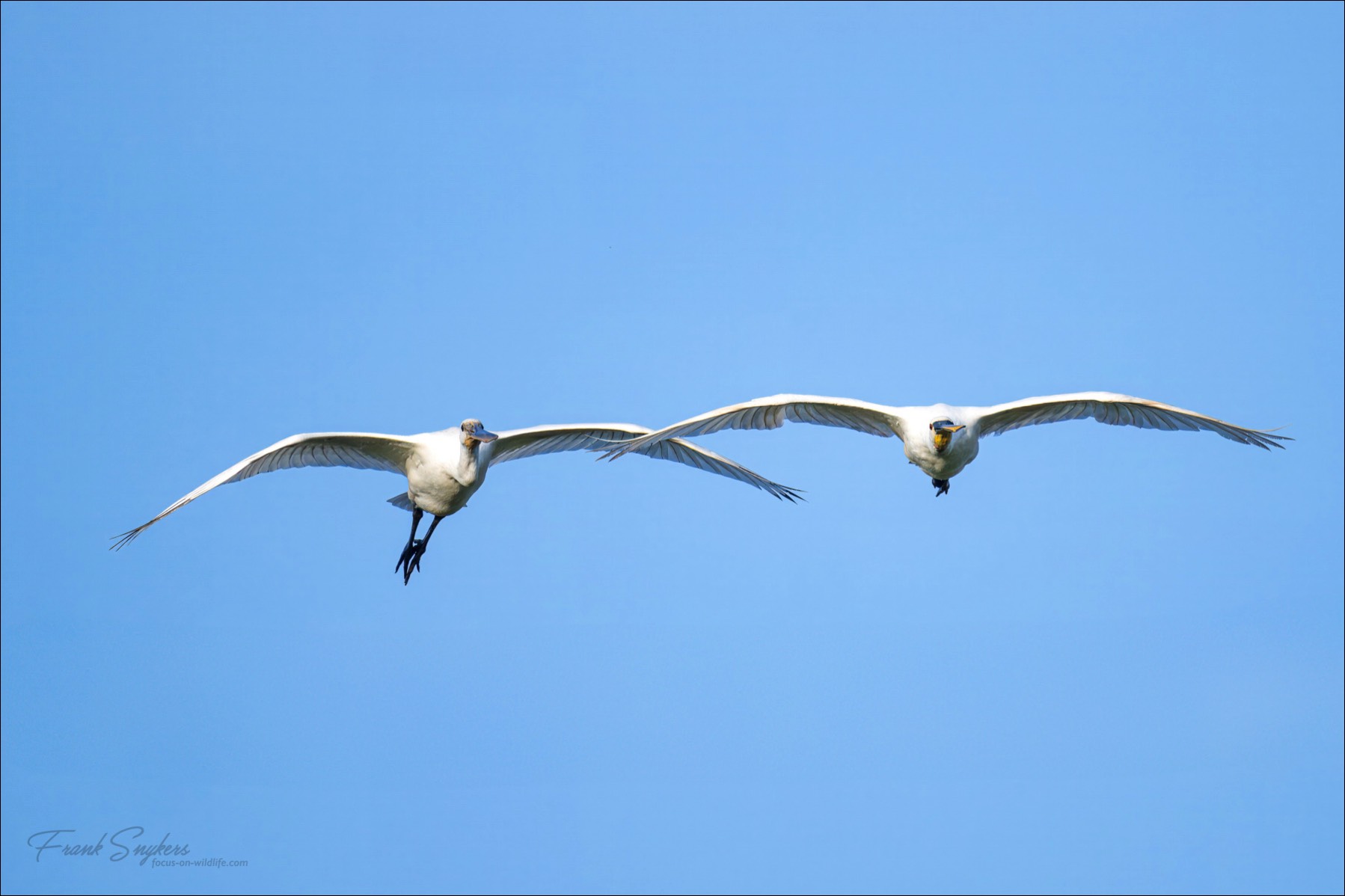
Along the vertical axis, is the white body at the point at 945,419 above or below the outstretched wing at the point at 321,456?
above

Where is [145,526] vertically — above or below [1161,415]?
below

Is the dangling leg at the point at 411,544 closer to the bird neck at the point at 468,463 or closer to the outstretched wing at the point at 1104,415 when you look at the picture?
the bird neck at the point at 468,463

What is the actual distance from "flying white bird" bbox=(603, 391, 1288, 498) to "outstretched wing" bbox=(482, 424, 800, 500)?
0.40 metres

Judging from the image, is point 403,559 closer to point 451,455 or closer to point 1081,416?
point 451,455

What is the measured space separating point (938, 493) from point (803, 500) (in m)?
2.19

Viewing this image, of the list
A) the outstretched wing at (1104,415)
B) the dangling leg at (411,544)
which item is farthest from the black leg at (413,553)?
the outstretched wing at (1104,415)

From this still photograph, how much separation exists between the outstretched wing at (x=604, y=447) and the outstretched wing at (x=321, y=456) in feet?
4.92

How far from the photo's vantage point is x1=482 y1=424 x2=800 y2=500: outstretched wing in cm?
2731

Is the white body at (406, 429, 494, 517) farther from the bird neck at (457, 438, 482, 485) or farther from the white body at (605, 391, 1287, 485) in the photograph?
the white body at (605, 391, 1287, 485)

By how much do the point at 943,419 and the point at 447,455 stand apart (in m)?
7.65

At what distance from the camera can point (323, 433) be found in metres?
25.8

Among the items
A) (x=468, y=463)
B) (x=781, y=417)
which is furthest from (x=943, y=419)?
(x=468, y=463)

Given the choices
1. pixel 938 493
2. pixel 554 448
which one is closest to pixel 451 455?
pixel 554 448

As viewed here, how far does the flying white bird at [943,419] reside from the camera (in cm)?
2650
